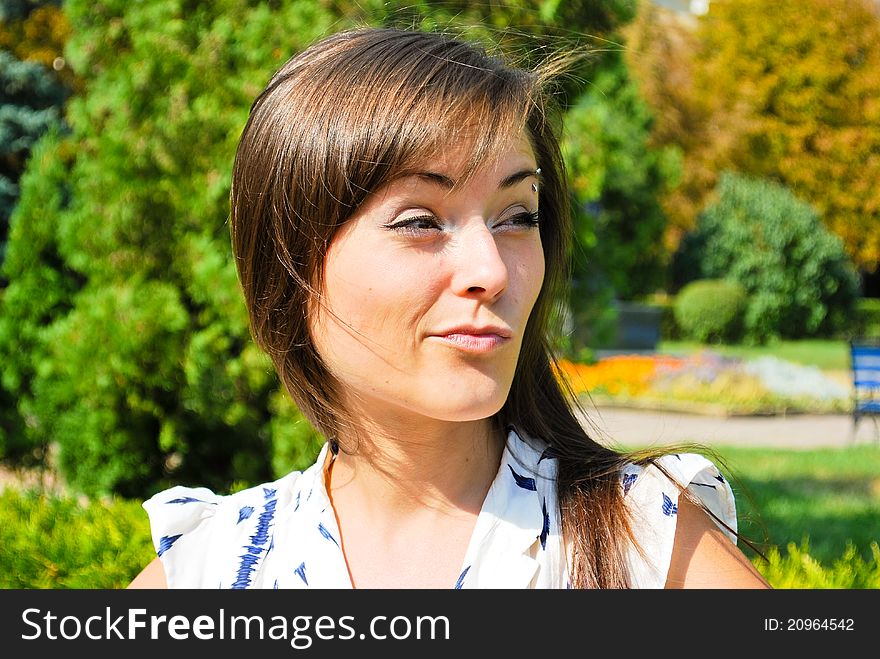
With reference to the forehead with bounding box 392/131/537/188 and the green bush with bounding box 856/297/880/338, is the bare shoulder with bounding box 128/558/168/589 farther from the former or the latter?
the green bush with bounding box 856/297/880/338

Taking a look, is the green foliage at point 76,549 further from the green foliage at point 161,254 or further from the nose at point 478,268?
the nose at point 478,268

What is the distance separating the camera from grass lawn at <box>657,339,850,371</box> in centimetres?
1761

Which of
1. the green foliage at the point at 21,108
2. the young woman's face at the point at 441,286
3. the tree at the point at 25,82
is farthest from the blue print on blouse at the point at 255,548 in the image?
the green foliage at the point at 21,108

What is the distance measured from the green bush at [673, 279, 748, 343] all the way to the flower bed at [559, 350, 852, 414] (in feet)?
26.8

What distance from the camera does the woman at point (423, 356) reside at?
133 cm

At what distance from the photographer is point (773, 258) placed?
72.9 ft

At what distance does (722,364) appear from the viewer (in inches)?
503

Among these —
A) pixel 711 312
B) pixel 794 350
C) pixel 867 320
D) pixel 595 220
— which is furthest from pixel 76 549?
pixel 867 320

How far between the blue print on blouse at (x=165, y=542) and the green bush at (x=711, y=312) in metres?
20.2

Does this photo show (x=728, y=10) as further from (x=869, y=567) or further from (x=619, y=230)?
(x=869, y=567)

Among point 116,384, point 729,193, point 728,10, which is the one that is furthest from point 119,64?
point 728,10

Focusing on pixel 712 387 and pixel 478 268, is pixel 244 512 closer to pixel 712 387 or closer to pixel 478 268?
pixel 478 268

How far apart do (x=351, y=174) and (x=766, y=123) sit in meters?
26.6

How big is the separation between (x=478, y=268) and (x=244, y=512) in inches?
26.0
